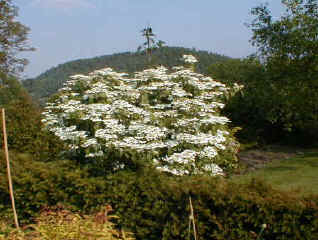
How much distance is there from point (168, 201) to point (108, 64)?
4809cm

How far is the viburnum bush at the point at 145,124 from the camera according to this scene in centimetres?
643

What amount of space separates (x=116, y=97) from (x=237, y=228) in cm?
406

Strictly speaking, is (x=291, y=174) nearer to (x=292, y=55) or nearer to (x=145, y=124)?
(x=292, y=55)

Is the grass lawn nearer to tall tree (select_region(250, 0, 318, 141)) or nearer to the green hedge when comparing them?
tall tree (select_region(250, 0, 318, 141))

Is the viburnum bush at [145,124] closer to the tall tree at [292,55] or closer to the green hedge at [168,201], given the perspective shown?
the green hedge at [168,201]

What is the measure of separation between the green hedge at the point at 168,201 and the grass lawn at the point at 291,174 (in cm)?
417

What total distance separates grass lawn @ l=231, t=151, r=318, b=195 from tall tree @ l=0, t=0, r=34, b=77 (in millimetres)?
18752

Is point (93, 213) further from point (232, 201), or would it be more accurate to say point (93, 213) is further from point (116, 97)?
point (116, 97)

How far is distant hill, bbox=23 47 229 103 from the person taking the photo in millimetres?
39031

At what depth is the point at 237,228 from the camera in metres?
4.84

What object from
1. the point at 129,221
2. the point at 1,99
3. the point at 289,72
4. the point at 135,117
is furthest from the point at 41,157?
the point at 1,99

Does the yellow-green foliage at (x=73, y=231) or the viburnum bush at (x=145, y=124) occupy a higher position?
the viburnum bush at (x=145, y=124)

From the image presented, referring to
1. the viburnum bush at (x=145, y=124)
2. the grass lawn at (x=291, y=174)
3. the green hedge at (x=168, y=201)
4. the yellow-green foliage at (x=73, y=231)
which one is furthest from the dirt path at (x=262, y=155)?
the yellow-green foliage at (x=73, y=231)

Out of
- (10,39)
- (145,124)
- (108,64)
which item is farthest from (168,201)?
(108,64)
